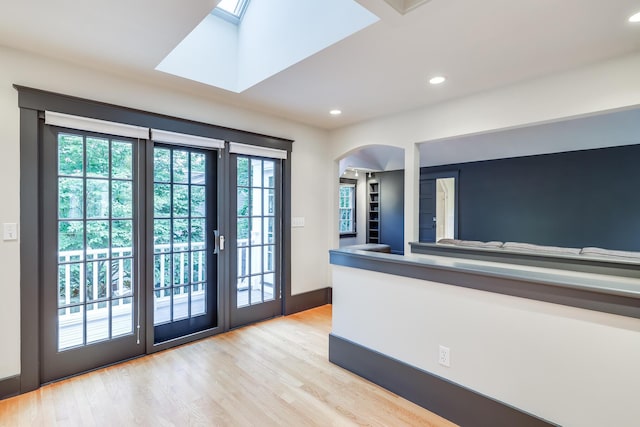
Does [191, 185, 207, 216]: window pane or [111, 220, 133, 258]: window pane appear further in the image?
[191, 185, 207, 216]: window pane

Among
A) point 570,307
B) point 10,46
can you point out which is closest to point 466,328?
point 570,307

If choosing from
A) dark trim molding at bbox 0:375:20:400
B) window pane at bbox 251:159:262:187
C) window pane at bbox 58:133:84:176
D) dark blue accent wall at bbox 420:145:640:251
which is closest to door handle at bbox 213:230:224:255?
window pane at bbox 251:159:262:187

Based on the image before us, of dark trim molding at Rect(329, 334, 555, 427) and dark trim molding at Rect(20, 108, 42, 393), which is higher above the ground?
dark trim molding at Rect(20, 108, 42, 393)

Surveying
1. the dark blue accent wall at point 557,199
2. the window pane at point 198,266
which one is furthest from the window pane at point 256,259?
the dark blue accent wall at point 557,199

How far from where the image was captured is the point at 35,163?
235cm

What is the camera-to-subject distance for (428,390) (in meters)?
2.08

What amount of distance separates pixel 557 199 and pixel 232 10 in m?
5.52

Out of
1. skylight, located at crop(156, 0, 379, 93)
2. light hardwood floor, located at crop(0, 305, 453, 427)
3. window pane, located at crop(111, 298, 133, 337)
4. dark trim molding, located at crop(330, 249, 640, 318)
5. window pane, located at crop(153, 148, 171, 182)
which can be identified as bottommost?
light hardwood floor, located at crop(0, 305, 453, 427)

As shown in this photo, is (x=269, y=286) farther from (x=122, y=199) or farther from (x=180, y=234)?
(x=122, y=199)

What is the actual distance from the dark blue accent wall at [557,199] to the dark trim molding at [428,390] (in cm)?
435

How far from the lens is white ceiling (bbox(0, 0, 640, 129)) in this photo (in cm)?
182

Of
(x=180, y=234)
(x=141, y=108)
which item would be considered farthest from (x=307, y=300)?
(x=141, y=108)

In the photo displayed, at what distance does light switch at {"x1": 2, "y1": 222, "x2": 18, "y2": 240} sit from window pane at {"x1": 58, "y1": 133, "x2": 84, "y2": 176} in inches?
19.5

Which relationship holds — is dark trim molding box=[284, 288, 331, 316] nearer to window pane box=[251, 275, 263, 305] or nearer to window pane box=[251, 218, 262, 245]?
window pane box=[251, 275, 263, 305]
